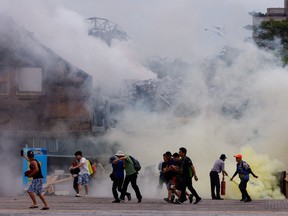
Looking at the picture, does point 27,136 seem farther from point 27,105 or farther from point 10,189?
point 10,189

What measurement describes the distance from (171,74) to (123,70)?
269 centimetres

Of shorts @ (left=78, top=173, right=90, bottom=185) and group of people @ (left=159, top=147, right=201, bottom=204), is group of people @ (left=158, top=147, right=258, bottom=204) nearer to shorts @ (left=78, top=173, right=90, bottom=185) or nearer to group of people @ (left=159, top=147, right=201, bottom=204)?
group of people @ (left=159, top=147, right=201, bottom=204)

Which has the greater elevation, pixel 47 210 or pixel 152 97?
pixel 152 97

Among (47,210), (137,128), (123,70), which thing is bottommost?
(47,210)

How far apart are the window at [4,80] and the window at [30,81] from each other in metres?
0.58

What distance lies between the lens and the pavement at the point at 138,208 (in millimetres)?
19625

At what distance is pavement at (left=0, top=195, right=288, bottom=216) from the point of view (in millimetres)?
19625

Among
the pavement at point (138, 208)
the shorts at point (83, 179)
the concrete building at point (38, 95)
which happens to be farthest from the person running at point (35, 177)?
the concrete building at point (38, 95)

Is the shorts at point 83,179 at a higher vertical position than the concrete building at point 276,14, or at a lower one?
lower

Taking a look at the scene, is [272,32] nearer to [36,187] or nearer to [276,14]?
[276,14]

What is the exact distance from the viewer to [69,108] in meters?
40.7

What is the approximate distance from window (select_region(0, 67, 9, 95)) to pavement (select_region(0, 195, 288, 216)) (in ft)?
50.1

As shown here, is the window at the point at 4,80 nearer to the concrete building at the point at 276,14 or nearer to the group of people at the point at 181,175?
the group of people at the point at 181,175

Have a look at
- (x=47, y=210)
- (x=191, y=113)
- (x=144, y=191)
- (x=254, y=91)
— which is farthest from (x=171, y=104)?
(x=47, y=210)
